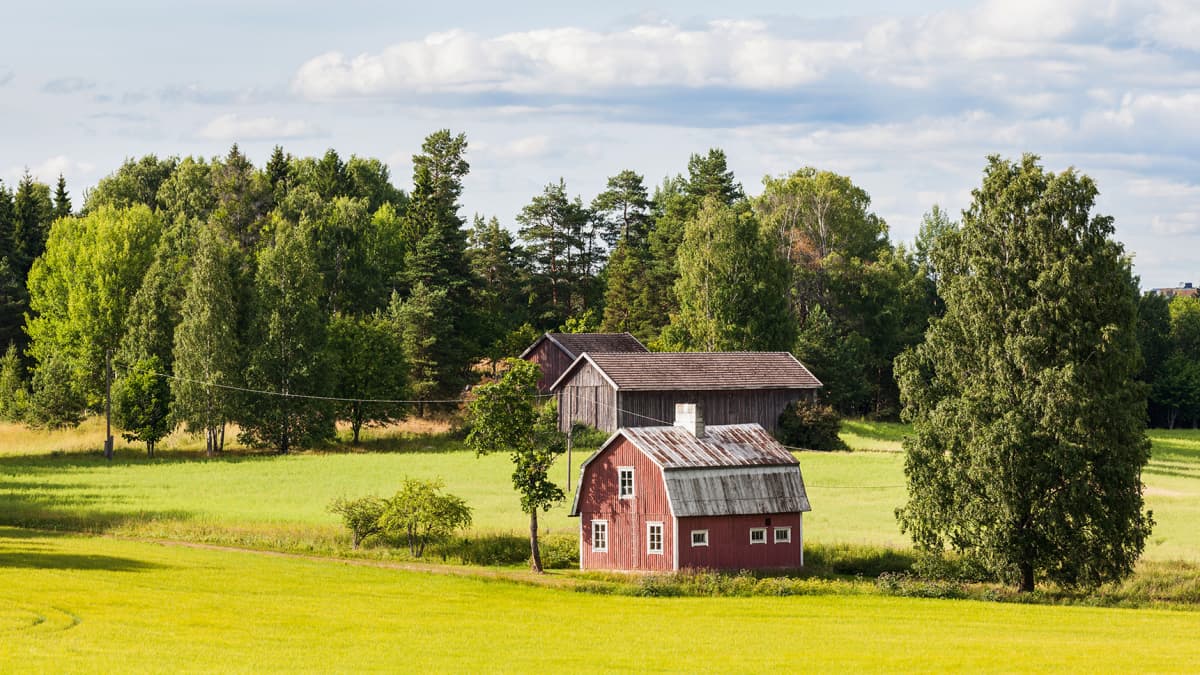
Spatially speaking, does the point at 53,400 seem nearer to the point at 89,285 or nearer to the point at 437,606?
the point at 89,285

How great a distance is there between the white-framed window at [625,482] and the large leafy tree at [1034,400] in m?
9.83

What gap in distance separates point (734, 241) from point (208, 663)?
72320 millimetres

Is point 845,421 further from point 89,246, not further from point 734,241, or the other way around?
point 89,246

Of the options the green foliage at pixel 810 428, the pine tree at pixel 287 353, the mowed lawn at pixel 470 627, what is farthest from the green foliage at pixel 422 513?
the pine tree at pixel 287 353

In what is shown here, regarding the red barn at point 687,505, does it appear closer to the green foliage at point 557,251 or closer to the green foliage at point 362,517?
the green foliage at point 362,517

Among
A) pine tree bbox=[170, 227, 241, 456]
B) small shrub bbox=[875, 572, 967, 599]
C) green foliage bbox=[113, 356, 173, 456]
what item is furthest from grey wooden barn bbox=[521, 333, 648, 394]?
small shrub bbox=[875, 572, 967, 599]

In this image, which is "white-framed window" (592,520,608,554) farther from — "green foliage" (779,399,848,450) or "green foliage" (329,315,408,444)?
"green foliage" (329,315,408,444)

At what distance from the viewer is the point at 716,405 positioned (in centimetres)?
8600

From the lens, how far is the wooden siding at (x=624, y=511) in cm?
4969

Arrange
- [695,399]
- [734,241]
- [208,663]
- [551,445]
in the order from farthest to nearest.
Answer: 1. [734,241]
2. [695,399]
3. [551,445]
4. [208,663]

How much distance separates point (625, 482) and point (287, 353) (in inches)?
1737

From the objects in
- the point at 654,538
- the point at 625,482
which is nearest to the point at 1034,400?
the point at 654,538

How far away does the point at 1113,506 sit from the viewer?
45.2m

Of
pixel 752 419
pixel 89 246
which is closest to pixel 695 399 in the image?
pixel 752 419
